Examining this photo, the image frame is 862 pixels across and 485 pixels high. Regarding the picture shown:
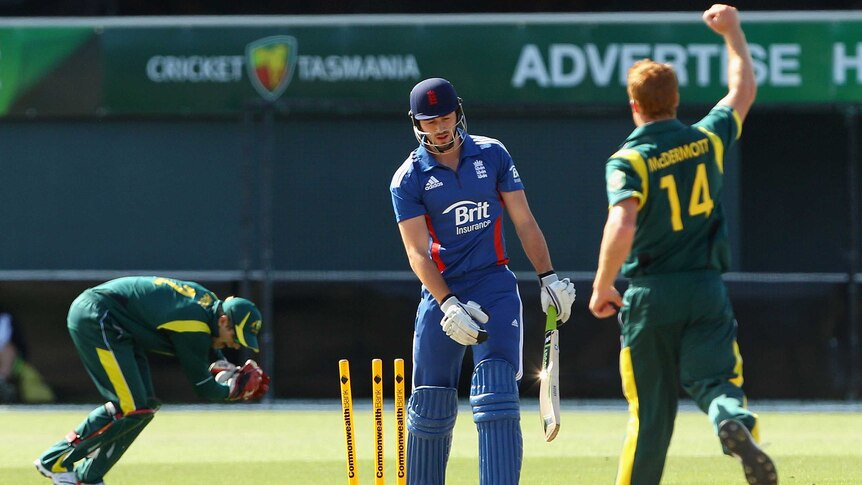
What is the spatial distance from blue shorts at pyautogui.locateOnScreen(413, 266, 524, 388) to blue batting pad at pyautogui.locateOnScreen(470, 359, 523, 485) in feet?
0.59

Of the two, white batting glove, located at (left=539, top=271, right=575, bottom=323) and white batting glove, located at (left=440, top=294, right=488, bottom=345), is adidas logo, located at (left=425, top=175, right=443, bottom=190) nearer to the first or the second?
white batting glove, located at (left=440, top=294, right=488, bottom=345)

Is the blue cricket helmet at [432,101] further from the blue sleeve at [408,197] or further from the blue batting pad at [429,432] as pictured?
the blue batting pad at [429,432]

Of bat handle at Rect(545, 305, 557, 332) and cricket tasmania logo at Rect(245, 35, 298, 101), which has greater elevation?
cricket tasmania logo at Rect(245, 35, 298, 101)

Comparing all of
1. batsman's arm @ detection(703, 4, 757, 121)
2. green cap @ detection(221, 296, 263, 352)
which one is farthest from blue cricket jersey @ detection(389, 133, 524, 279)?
green cap @ detection(221, 296, 263, 352)

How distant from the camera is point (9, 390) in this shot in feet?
50.2

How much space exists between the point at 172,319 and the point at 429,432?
1.93 m

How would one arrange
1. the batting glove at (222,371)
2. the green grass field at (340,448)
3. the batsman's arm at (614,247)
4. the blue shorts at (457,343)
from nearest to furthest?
the batsman's arm at (614,247)
the blue shorts at (457,343)
the batting glove at (222,371)
the green grass field at (340,448)

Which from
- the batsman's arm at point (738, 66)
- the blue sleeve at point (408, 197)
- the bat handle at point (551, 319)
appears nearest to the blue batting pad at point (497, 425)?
the bat handle at point (551, 319)

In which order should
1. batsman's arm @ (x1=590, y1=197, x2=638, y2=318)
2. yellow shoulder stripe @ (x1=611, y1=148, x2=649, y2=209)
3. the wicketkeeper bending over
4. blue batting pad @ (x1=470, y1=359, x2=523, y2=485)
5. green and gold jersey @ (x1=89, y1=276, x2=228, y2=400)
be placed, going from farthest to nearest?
green and gold jersey @ (x1=89, y1=276, x2=228, y2=400)
the wicketkeeper bending over
blue batting pad @ (x1=470, y1=359, x2=523, y2=485)
yellow shoulder stripe @ (x1=611, y1=148, x2=649, y2=209)
batsman's arm @ (x1=590, y1=197, x2=638, y2=318)

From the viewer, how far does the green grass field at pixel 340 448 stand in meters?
9.61

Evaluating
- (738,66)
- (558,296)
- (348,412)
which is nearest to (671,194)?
(738,66)

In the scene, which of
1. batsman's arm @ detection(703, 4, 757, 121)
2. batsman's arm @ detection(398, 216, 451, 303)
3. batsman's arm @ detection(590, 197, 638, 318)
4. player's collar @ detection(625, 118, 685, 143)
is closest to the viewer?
batsman's arm @ detection(590, 197, 638, 318)

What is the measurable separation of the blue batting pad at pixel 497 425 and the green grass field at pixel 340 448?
5.89 feet

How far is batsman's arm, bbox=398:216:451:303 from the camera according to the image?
7176mm
